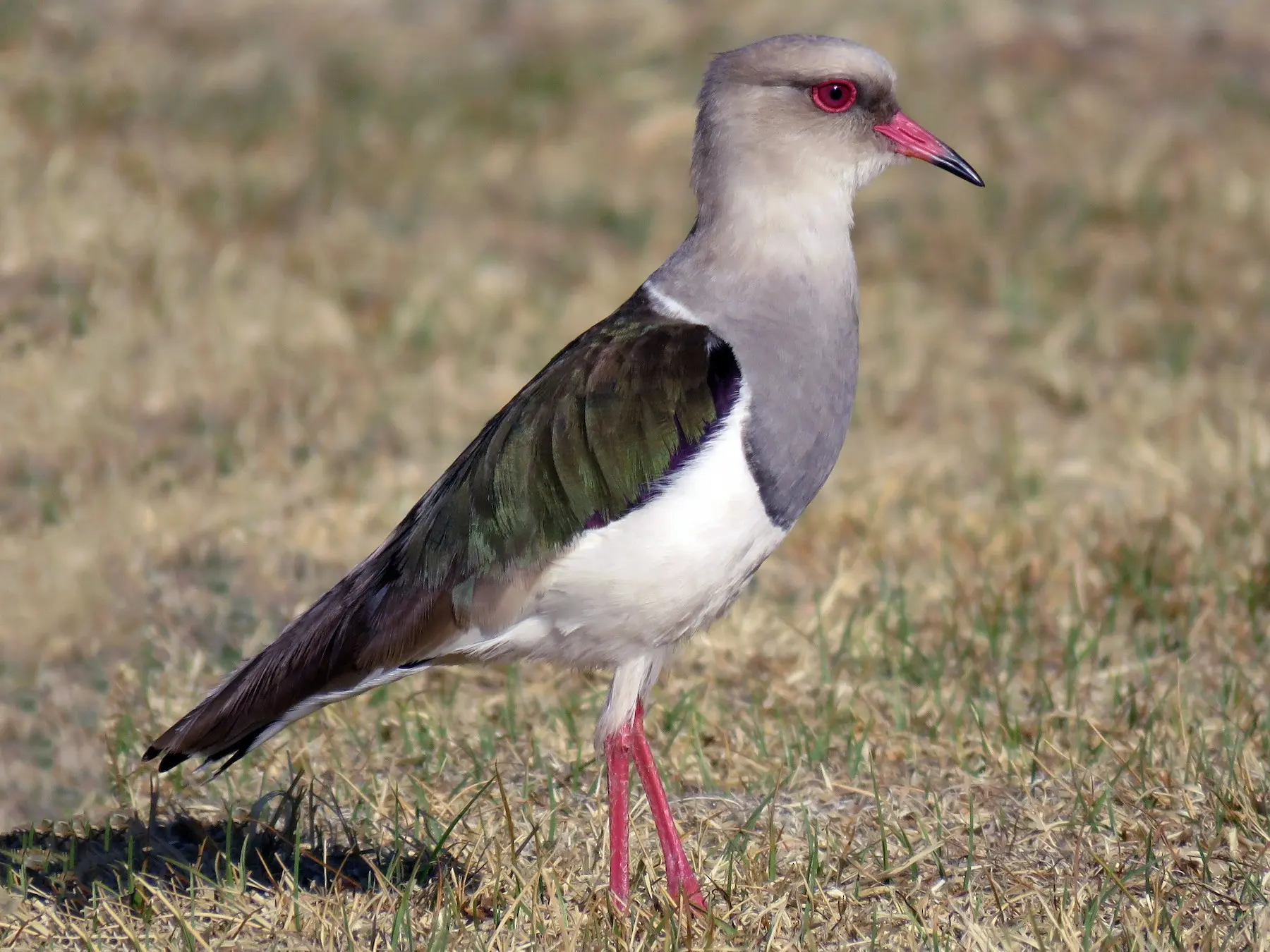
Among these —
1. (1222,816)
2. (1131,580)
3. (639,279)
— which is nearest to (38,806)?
(1222,816)

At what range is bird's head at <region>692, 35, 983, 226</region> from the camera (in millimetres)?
4043

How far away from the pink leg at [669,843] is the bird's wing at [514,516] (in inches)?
20.2

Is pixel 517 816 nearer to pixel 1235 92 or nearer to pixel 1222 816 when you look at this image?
pixel 1222 816

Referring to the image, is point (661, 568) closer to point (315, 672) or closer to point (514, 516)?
point (514, 516)

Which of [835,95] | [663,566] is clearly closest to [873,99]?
[835,95]

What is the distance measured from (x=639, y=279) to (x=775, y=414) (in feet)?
17.4

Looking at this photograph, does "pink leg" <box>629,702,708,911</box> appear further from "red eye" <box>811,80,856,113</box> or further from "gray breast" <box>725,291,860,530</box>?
"red eye" <box>811,80,856,113</box>

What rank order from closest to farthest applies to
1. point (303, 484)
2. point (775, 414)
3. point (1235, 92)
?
1. point (775, 414)
2. point (303, 484)
3. point (1235, 92)

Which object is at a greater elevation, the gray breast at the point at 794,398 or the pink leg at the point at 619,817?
the gray breast at the point at 794,398

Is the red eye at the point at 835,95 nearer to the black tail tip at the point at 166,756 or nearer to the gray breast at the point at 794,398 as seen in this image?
the gray breast at the point at 794,398

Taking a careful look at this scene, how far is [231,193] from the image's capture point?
927cm

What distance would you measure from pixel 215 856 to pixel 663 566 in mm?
1394

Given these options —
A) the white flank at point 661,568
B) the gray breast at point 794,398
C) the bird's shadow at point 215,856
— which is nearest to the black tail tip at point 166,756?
the bird's shadow at point 215,856

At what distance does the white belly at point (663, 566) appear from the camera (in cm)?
361
